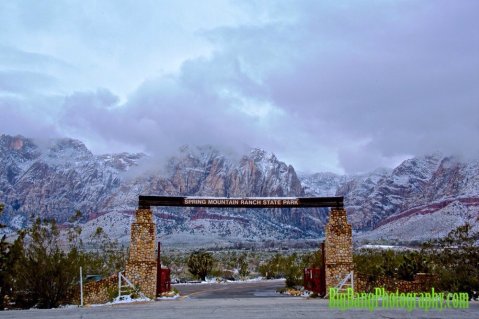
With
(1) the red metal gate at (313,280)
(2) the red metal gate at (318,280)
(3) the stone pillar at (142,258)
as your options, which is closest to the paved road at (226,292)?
(1) the red metal gate at (313,280)

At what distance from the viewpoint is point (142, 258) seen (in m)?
26.6

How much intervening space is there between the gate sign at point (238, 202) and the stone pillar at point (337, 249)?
698 mm

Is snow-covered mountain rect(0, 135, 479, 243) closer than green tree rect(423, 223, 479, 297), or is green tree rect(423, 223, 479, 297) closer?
green tree rect(423, 223, 479, 297)

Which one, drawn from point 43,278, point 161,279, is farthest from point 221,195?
point 43,278

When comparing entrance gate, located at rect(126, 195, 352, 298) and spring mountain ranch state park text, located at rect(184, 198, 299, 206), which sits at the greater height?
spring mountain ranch state park text, located at rect(184, 198, 299, 206)

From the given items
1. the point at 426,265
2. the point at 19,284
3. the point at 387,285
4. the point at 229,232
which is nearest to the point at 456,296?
the point at 387,285

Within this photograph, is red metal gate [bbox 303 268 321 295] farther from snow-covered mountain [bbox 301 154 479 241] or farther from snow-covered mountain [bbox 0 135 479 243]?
snow-covered mountain [bbox 0 135 479 243]

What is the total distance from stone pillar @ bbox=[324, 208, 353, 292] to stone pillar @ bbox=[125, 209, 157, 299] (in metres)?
8.41

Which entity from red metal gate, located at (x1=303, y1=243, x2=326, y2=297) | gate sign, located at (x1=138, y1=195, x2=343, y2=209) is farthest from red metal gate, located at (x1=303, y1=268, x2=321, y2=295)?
gate sign, located at (x1=138, y1=195, x2=343, y2=209)

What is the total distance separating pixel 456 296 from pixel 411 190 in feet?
575

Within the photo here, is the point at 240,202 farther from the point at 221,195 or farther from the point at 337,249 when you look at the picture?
the point at 221,195

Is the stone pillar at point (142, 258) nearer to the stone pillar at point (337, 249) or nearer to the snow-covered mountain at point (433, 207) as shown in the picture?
the stone pillar at point (337, 249)

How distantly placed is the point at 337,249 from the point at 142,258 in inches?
369

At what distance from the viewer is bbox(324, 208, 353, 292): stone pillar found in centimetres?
2662
